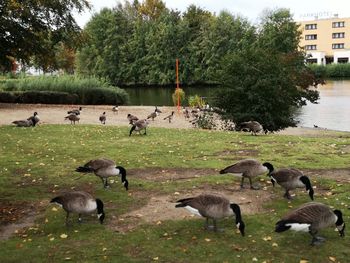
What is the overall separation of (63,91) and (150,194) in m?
35.4

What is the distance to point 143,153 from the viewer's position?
16.2 m

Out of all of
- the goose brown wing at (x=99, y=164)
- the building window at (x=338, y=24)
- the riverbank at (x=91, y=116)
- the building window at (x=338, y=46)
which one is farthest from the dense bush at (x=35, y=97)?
the building window at (x=338, y=46)

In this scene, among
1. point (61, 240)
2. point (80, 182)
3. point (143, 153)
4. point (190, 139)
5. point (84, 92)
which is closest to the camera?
point (61, 240)

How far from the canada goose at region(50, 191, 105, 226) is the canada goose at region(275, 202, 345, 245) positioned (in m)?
3.59

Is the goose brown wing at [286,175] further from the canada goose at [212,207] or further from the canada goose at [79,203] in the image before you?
the canada goose at [79,203]

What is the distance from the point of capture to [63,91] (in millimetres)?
44156

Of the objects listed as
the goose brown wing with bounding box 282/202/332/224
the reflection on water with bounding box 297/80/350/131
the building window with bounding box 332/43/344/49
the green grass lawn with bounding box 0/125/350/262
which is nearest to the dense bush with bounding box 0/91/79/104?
the green grass lawn with bounding box 0/125/350/262

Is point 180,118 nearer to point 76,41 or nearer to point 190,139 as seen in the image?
point 76,41

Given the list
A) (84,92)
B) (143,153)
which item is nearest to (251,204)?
(143,153)

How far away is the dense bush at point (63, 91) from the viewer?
41750 millimetres

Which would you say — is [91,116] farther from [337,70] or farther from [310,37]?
[310,37]

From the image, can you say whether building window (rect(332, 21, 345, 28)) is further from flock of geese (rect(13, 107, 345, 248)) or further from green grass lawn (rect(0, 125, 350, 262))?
flock of geese (rect(13, 107, 345, 248))

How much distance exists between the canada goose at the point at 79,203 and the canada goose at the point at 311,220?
3593 mm

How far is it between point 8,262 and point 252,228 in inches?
177
